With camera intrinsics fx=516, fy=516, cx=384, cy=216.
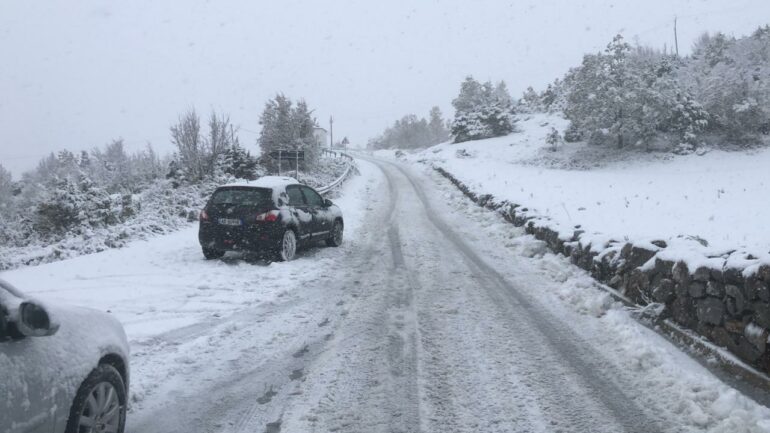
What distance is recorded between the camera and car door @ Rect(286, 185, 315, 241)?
418 inches

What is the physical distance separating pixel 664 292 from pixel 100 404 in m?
5.88

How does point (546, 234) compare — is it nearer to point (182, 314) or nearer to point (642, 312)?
point (642, 312)

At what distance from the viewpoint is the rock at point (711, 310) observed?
5.14 meters

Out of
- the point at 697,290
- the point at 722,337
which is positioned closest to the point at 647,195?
the point at 697,290

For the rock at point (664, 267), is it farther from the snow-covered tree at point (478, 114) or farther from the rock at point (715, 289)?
the snow-covered tree at point (478, 114)

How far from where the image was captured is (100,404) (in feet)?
10.3

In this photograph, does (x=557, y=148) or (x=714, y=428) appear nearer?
(x=714, y=428)

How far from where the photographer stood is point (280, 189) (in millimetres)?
10445

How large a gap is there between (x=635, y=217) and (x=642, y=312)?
483 centimetres

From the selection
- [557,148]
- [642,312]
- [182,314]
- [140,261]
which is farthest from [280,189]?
[557,148]

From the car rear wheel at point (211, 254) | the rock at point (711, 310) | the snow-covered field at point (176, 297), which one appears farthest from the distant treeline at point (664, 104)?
the rock at point (711, 310)

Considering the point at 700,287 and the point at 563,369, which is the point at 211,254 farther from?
the point at 700,287

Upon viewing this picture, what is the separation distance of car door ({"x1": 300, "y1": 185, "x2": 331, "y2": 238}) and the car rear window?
1.45 m

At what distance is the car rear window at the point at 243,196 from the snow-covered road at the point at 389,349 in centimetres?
119
